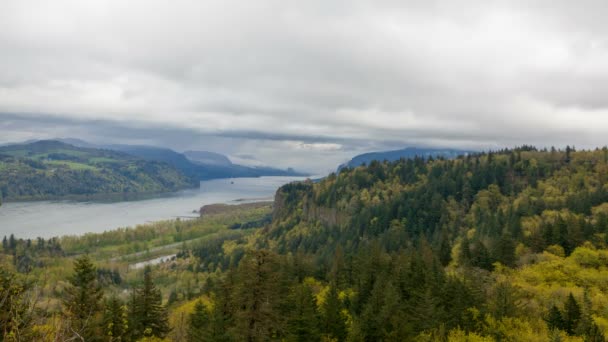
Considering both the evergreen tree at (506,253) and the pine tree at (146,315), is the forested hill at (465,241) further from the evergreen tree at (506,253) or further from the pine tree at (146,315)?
the pine tree at (146,315)

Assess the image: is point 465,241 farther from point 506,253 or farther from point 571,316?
point 571,316

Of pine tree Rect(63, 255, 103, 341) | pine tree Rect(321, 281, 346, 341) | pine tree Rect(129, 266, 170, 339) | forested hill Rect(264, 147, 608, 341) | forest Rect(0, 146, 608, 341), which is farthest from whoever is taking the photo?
pine tree Rect(129, 266, 170, 339)

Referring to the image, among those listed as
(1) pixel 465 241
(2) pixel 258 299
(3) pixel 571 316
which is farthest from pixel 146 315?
(1) pixel 465 241

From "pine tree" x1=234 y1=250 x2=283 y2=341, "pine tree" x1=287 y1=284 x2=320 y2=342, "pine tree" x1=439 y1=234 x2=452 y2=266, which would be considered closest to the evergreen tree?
"pine tree" x1=439 y1=234 x2=452 y2=266

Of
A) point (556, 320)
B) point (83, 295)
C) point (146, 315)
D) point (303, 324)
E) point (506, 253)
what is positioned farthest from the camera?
point (506, 253)

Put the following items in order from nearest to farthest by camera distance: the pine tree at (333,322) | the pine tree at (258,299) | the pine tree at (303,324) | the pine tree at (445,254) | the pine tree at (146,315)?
1. the pine tree at (258,299)
2. the pine tree at (303,324)
3. the pine tree at (333,322)
4. the pine tree at (146,315)
5. the pine tree at (445,254)

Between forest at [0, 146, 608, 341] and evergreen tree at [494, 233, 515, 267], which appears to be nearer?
forest at [0, 146, 608, 341]

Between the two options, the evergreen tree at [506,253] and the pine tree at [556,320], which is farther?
the evergreen tree at [506,253]

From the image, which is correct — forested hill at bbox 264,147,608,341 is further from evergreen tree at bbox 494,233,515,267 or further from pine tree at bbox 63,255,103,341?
pine tree at bbox 63,255,103,341

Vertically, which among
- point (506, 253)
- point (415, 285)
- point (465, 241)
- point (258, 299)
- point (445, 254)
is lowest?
point (445, 254)

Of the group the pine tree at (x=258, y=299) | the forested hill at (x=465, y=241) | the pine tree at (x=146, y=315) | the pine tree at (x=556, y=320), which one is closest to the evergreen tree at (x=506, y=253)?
the forested hill at (x=465, y=241)

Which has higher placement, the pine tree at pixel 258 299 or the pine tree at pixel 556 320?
the pine tree at pixel 258 299

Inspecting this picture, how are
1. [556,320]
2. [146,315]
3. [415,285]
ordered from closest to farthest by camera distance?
1. [556,320]
2. [146,315]
3. [415,285]

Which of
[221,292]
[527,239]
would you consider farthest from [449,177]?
[221,292]
